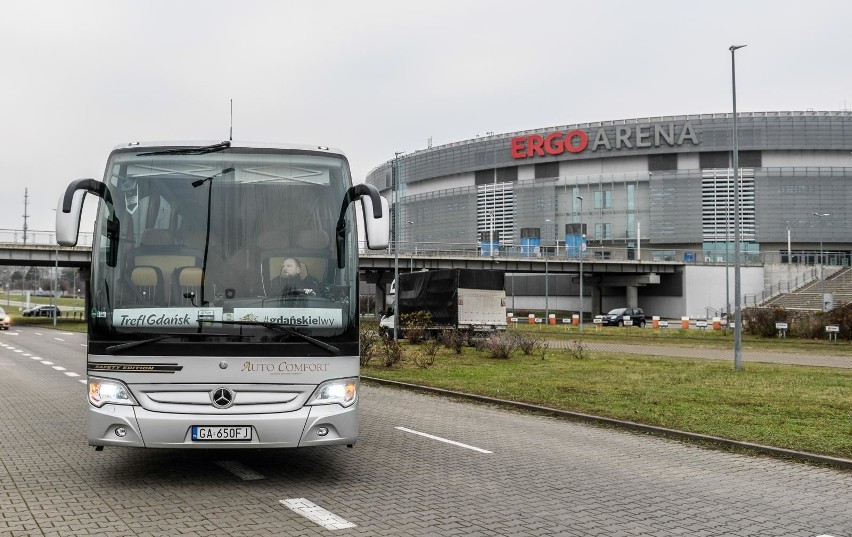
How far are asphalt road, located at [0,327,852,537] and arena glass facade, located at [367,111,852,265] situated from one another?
239 ft

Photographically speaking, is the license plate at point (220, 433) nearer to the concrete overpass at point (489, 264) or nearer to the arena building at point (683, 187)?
the concrete overpass at point (489, 264)

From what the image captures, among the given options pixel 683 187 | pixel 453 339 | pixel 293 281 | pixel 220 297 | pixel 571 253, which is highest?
pixel 683 187

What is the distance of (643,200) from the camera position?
9450cm

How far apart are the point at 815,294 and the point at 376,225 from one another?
67.2 m

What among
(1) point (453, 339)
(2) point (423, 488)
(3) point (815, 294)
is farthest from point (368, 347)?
(3) point (815, 294)

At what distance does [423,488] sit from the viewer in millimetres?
7523

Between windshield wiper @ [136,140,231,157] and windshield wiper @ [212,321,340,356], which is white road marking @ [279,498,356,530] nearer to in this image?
windshield wiper @ [212,321,340,356]

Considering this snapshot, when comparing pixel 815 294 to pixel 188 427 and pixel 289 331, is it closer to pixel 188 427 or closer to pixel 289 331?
pixel 289 331

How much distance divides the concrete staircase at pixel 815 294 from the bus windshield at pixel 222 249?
197 ft

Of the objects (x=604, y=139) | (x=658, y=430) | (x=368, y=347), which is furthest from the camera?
(x=604, y=139)

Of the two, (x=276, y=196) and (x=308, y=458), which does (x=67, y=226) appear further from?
(x=308, y=458)

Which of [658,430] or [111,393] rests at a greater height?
[111,393]

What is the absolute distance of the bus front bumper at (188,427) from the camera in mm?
6949

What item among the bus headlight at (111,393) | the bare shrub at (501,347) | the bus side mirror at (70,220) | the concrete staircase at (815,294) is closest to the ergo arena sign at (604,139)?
the concrete staircase at (815,294)
